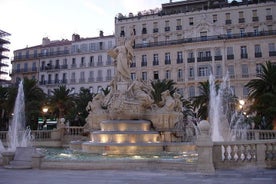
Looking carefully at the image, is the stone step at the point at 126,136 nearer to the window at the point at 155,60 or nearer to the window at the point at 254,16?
the window at the point at 155,60

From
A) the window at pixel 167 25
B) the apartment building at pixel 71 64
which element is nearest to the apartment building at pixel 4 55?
the apartment building at pixel 71 64

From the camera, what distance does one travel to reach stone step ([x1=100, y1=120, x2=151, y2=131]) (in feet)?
61.3

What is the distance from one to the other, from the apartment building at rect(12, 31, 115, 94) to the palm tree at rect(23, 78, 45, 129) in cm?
2215

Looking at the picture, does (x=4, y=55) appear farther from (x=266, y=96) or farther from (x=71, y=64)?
(x=266, y=96)

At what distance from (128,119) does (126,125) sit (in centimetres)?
96

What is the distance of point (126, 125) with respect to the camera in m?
18.7

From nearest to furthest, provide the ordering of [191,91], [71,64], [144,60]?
1. [191,91]
2. [144,60]
3. [71,64]

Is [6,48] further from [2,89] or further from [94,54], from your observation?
[2,89]

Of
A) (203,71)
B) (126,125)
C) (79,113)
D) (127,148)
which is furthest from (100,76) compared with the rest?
(127,148)

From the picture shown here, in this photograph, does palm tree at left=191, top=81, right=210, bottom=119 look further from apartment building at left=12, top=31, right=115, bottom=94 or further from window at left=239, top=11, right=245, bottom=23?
apartment building at left=12, top=31, right=115, bottom=94

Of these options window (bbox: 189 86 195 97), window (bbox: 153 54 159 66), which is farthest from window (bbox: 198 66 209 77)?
window (bbox: 153 54 159 66)

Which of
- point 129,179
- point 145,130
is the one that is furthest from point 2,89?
point 129,179

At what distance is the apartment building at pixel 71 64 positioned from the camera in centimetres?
6500

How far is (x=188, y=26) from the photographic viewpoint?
59.6m
